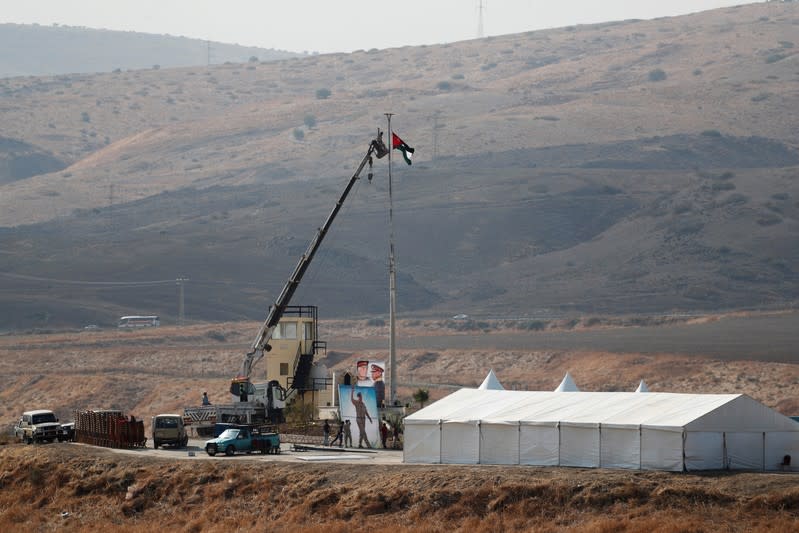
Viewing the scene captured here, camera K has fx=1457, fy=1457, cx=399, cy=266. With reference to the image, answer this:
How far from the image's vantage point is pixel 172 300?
156250 millimetres

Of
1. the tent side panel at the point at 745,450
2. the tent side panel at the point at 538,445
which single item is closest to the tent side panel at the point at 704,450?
the tent side panel at the point at 745,450

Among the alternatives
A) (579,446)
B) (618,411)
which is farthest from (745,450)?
(579,446)

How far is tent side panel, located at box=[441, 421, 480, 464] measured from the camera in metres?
40.8

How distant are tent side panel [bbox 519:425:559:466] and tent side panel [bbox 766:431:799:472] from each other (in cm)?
554

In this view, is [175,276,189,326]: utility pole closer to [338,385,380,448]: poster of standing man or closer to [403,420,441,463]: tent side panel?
[338,385,380,448]: poster of standing man

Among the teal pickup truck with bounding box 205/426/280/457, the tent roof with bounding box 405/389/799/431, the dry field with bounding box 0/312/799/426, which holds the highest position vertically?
the tent roof with bounding box 405/389/799/431

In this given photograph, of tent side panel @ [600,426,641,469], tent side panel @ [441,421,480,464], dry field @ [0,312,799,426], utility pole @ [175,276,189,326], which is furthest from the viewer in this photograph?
utility pole @ [175,276,189,326]

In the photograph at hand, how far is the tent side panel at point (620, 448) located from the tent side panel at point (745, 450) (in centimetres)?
240

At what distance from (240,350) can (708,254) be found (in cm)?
6907

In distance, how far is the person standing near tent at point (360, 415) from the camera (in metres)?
49.8

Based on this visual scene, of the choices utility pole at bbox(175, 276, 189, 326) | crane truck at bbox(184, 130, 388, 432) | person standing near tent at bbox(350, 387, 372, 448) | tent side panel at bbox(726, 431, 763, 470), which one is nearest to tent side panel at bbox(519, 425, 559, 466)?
tent side panel at bbox(726, 431, 763, 470)

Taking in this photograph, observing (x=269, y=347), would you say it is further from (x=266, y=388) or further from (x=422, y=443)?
(x=422, y=443)

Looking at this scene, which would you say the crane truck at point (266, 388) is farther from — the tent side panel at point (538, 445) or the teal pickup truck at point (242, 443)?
the tent side panel at point (538, 445)

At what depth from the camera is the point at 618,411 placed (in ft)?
128
